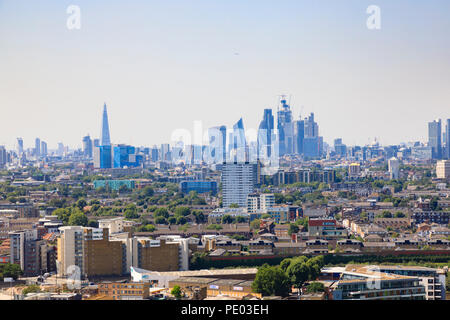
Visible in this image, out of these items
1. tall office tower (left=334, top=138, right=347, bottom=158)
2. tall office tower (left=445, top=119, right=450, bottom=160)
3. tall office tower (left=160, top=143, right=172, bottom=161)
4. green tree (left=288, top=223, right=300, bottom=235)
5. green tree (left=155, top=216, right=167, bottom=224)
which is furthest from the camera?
tall office tower (left=334, top=138, right=347, bottom=158)

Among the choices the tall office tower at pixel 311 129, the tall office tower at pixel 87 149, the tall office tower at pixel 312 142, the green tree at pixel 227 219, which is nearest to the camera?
the green tree at pixel 227 219

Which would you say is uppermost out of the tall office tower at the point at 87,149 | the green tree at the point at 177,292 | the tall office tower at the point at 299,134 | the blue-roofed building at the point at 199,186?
the tall office tower at the point at 299,134

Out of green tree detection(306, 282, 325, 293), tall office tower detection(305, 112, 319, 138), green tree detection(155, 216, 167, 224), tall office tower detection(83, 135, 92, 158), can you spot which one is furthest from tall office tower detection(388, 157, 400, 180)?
green tree detection(306, 282, 325, 293)

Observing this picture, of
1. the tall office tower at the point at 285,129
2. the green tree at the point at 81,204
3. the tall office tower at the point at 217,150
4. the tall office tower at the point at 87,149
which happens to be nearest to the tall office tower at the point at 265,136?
the tall office tower at the point at 285,129

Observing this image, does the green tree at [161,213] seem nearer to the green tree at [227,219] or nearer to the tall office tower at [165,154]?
the green tree at [227,219]

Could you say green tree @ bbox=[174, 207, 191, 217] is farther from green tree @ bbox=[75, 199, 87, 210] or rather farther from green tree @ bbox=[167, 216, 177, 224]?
green tree @ bbox=[75, 199, 87, 210]

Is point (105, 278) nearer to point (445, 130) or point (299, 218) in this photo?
point (299, 218)
